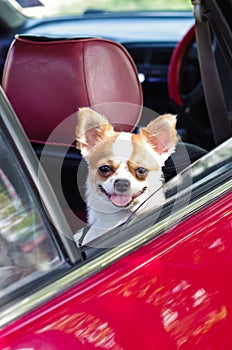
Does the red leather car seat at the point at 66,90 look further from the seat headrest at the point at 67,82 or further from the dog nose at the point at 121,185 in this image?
the dog nose at the point at 121,185

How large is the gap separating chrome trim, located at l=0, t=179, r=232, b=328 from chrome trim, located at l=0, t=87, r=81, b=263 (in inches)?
1.5

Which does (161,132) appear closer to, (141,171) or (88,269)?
(141,171)

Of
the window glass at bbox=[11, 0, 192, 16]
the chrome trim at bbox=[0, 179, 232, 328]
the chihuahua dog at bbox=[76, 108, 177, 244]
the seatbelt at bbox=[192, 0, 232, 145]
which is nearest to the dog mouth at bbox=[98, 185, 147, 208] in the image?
the chihuahua dog at bbox=[76, 108, 177, 244]

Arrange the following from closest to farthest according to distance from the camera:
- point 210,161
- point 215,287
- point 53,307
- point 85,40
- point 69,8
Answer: point 53,307 → point 215,287 → point 210,161 → point 85,40 → point 69,8

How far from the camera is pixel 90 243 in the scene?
5.51 ft

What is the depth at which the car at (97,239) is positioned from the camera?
1.53 meters

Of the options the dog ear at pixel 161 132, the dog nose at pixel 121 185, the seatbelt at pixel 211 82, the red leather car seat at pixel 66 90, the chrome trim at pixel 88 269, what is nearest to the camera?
the chrome trim at pixel 88 269

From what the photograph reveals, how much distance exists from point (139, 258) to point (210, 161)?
507 millimetres

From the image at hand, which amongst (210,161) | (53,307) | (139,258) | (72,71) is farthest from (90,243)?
(72,71)

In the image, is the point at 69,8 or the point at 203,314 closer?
the point at 203,314

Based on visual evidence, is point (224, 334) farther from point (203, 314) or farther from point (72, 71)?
point (72, 71)

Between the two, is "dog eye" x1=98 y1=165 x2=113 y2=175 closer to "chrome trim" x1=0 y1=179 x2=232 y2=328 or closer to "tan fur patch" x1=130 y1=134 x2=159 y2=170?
"tan fur patch" x1=130 y1=134 x2=159 y2=170

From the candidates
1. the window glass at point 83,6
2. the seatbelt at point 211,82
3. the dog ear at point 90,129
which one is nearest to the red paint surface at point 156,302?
the dog ear at point 90,129

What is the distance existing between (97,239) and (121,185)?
196 mm
